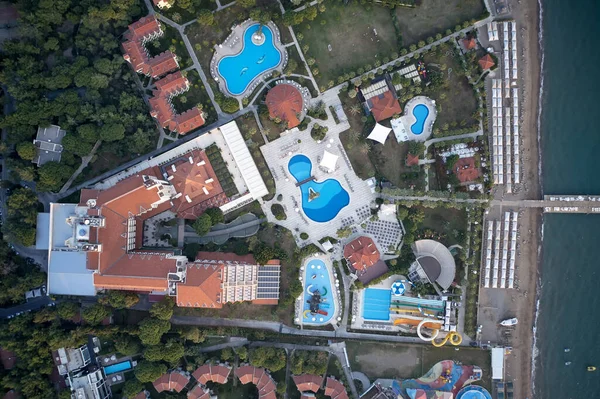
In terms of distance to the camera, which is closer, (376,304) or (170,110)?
(170,110)

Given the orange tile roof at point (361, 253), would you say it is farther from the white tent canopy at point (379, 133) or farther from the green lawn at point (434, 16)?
the green lawn at point (434, 16)

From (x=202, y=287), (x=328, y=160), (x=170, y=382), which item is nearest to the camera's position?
(x=202, y=287)

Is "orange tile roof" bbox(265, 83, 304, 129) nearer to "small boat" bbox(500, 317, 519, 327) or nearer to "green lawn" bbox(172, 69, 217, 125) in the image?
"green lawn" bbox(172, 69, 217, 125)

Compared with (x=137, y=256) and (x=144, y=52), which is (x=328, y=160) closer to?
(x=137, y=256)

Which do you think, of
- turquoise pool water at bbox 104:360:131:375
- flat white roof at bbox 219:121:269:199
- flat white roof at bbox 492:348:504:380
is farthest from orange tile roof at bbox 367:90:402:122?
turquoise pool water at bbox 104:360:131:375

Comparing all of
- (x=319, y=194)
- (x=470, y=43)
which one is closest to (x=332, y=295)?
(x=319, y=194)

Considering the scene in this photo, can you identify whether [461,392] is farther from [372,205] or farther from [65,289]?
[65,289]

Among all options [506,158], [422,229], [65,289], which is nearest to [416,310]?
[422,229]
